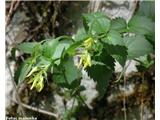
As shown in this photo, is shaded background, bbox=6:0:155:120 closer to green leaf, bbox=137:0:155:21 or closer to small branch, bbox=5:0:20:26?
small branch, bbox=5:0:20:26

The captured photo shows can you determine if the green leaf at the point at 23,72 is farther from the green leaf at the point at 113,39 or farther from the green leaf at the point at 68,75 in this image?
the green leaf at the point at 113,39

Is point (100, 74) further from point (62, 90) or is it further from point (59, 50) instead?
point (62, 90)

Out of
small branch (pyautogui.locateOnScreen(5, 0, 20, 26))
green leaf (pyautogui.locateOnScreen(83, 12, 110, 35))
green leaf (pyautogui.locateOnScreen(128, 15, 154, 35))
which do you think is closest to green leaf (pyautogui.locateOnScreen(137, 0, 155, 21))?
green leaf (pyautogui.locateOnScreen(128, 15, 154, 35))

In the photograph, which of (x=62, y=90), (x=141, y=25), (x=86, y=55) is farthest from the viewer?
(x=62, y=90)

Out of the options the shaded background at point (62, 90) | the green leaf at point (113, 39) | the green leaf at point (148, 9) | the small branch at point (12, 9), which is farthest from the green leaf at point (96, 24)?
the small branch at point (12, 9)

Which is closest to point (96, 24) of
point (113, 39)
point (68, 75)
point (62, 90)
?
point (113, 39)

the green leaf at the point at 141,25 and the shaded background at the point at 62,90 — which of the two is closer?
the green leaf at the point at 141,25
